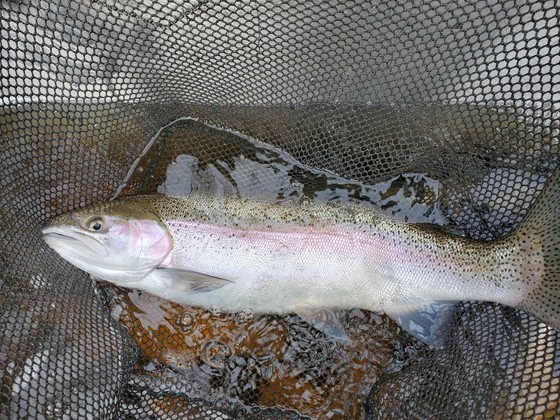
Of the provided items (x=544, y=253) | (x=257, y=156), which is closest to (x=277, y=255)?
(x=257, y=156)

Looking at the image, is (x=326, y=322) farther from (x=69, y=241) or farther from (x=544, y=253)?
(x=69, y=241)

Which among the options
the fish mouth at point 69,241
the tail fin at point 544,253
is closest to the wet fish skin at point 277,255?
the fish mouth at point 69,241

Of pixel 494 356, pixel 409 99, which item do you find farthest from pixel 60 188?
pixel 494 356

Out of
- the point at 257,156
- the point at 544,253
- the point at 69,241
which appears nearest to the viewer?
the point at 544,253

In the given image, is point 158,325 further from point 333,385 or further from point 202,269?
point 333,385

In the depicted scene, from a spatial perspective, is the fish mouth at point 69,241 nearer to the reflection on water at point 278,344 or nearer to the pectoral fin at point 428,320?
the reflection on water at point 278,344
